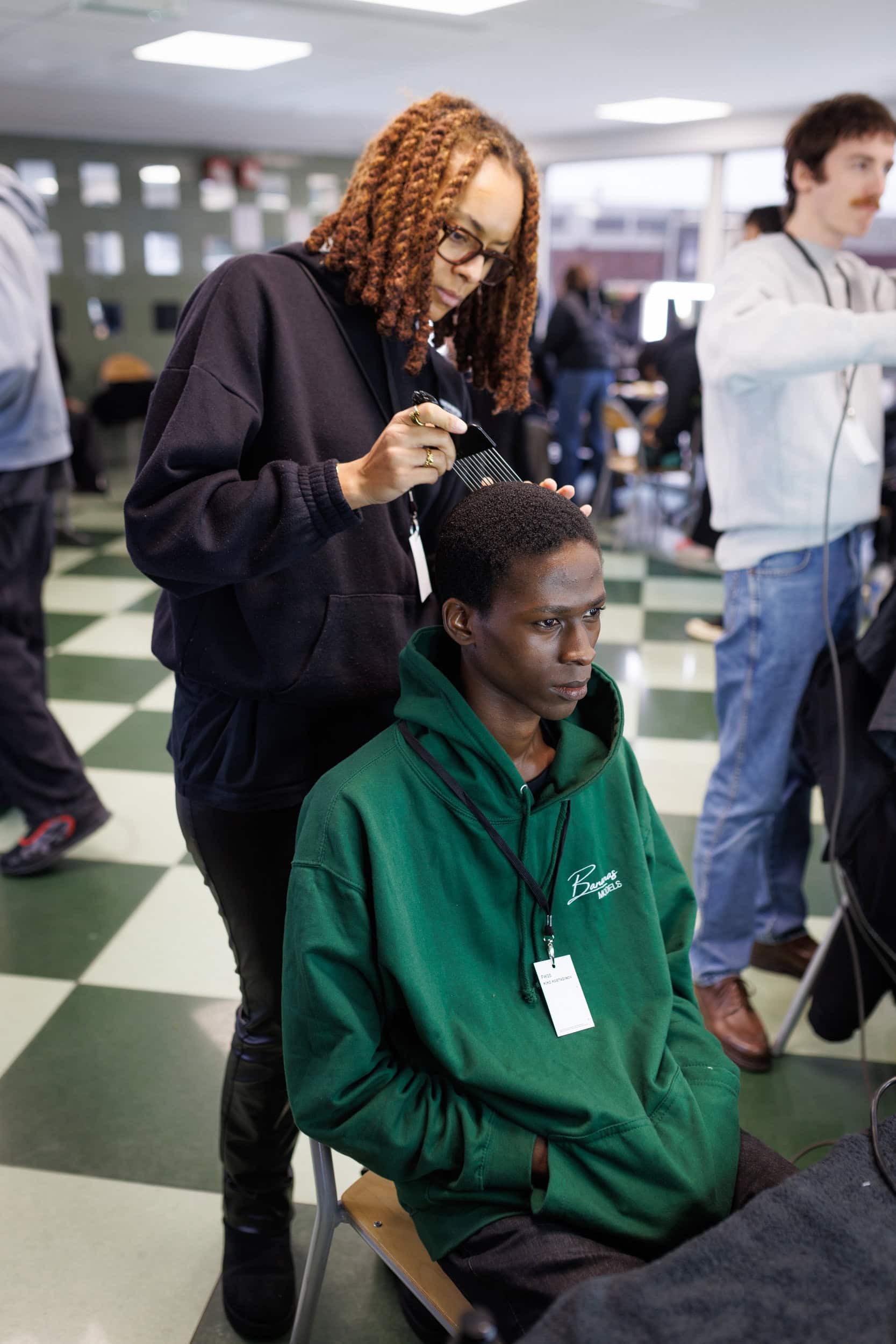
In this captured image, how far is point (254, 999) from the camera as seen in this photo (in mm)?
1421

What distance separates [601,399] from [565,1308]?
20.3 feet

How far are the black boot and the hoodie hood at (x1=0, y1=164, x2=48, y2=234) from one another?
2.25 metres

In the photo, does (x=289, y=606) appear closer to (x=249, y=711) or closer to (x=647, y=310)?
(x=249, y=711)

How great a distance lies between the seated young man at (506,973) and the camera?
3.51 feet

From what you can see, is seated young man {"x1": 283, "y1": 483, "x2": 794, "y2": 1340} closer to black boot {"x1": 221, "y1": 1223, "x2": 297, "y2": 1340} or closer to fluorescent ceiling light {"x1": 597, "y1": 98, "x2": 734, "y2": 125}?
black boot {"x1": 221, "y1": 1223, "x2": 297, "y2": 1340}

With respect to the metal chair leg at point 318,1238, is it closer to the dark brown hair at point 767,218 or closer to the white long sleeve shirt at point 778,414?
the white long sleeve shirt at point 778,414

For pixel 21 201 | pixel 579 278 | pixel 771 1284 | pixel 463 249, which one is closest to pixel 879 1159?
pixel 771 1284

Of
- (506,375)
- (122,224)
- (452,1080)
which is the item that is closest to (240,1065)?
(452,1080)

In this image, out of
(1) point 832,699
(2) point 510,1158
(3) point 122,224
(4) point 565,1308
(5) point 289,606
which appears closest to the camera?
(4) point 565,1308

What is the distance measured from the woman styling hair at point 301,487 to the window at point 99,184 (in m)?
8.32

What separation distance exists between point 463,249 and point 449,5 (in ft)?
12.2

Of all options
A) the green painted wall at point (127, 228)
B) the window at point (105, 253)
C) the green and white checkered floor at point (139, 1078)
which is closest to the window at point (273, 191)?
the green painted wall at point (127, 228)

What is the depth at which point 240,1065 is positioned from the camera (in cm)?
144

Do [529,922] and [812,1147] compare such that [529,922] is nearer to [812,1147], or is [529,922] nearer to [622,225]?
[812,1147]
